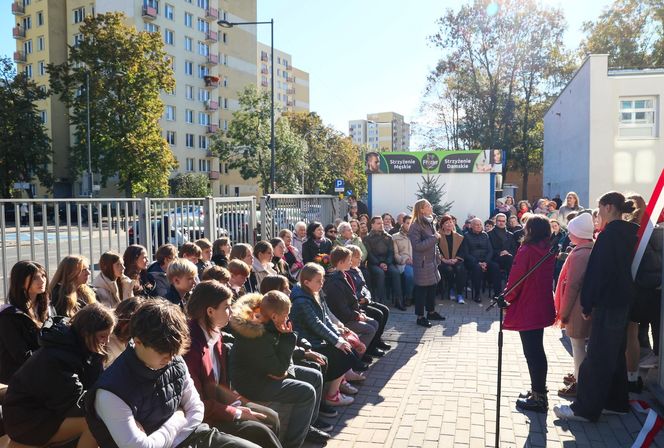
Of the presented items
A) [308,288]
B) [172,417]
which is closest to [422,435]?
[308,288]

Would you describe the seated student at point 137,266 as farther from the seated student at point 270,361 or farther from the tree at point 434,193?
the tree at point 434,193

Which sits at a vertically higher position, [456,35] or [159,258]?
[456,35]

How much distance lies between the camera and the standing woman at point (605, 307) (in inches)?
184

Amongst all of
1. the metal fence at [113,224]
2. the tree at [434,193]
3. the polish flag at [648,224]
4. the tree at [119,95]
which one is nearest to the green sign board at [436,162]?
the tree at [434,193]

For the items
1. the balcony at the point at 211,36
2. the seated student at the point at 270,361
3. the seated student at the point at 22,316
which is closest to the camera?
the seated student at the point at 22,316

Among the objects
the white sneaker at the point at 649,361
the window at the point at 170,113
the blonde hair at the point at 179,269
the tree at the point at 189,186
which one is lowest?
the white sneaker at the point at 649,361

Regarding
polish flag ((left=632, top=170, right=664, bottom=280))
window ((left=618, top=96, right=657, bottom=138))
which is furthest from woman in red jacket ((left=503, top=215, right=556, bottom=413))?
window ((left=618, top=96, right=657, bottom=138))

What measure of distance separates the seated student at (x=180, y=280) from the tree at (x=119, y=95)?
2875cm

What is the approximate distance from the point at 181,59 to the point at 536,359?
5311 centimetres

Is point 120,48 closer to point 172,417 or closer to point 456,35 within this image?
point 456,35

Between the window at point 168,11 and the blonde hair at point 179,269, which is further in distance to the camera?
the window at point 168,11

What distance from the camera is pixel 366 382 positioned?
6.05m

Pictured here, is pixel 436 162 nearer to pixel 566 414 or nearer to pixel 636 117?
pixel 636 117

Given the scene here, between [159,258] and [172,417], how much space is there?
3503 millimetres
